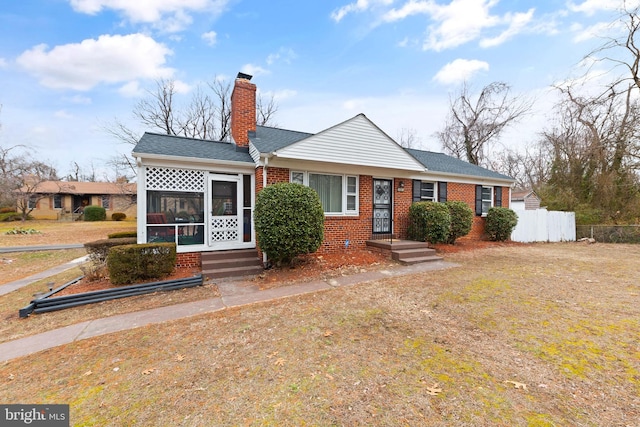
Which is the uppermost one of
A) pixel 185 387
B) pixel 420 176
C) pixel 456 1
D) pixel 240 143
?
pixel 456 1

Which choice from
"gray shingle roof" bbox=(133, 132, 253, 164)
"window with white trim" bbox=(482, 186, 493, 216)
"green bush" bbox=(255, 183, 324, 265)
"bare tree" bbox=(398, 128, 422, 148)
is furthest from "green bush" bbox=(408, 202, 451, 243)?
"bare tree" bbox=(398, 128, 422, 148)

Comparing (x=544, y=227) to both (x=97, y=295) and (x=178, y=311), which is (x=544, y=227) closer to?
(x=178, y=311)

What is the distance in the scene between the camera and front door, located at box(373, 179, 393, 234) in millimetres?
9648

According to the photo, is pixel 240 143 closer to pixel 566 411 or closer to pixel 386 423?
pixel 386 423

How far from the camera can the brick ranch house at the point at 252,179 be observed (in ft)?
23.4

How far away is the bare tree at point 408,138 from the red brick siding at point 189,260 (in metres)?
27.6

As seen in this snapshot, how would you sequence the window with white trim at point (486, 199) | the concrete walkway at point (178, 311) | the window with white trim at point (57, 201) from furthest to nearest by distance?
1. the window with white trim at point (57, 201)
2. the window with white trim at point (486, 199)
3. the concrete walkway at point (178, 311)

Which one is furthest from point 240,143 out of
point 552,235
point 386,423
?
point 552,235

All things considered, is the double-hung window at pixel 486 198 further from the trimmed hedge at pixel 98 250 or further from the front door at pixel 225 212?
the trimmed hedge at pixel 98 250

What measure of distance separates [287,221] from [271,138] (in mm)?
4115

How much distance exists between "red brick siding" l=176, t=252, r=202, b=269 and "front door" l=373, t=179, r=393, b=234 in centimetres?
607

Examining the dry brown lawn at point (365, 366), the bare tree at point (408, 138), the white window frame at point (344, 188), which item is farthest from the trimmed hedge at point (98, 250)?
the bare tree at point (408, 138)

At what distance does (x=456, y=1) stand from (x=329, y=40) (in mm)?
5670

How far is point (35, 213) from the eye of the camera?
93.6 feet
